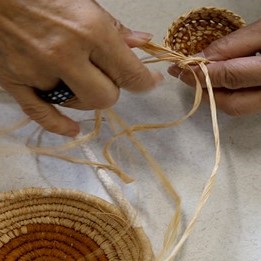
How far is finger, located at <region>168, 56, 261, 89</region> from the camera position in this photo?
835 millimetres

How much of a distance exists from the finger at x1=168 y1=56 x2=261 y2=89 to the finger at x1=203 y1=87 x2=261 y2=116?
0.08 feet

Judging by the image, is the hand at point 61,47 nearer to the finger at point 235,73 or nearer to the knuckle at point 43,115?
the knuckle at point 43,115

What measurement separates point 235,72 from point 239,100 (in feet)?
0.19

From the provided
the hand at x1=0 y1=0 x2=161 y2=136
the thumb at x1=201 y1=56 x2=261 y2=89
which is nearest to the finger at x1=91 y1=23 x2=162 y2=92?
the hand at x1=0 y1=0 x2=161 y2=136

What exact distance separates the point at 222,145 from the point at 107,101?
1.10ft

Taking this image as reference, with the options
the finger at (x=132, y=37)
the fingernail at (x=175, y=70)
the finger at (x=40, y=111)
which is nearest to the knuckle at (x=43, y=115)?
the finger at (x=40, y=111)

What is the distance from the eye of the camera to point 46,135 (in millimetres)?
969

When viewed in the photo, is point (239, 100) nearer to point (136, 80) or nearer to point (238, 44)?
point (238, 44)

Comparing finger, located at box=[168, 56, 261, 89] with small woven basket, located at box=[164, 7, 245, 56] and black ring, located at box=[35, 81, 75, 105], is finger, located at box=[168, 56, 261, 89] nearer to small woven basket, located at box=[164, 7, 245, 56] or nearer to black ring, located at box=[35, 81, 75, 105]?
small woven basket, located at box=[164, 7, 245, 56]

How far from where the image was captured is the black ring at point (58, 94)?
69cm

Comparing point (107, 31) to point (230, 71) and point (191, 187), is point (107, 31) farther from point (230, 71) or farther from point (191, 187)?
point (191, 187)

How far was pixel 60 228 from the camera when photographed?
908 millimetres

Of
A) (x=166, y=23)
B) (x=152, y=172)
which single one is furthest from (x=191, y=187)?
(x=166, y=23)

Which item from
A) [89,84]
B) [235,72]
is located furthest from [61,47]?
[235,72]
